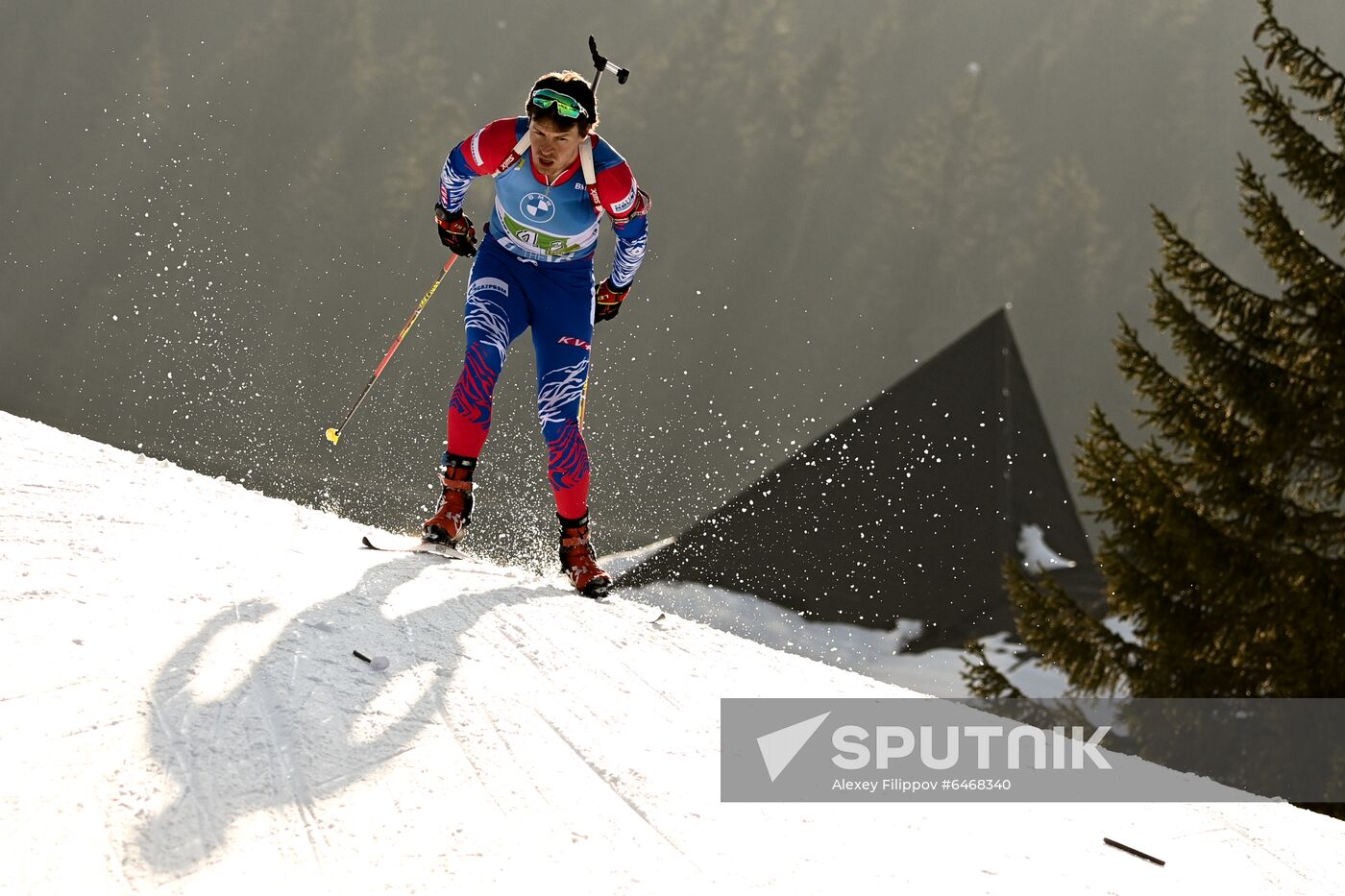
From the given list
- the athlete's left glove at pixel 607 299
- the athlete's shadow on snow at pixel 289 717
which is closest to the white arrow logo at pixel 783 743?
the athlete's shadow on snow at pixel 289 717

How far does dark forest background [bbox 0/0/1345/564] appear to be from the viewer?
178ft

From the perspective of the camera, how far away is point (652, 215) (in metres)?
56.8

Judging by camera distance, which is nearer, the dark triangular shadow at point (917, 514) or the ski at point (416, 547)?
the ski at point (416, 547)

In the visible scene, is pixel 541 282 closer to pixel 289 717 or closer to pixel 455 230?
pixel 455 230

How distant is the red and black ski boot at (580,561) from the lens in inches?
171

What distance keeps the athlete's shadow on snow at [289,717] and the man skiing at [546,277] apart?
1422mm

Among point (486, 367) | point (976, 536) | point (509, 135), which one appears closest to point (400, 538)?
point (486, 367)

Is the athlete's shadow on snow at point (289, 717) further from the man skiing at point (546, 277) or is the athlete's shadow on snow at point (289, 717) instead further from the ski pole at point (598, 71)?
the ski pole at point (598, 71)

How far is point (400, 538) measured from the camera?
4684mm

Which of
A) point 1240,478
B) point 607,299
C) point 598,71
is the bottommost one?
point 607,299

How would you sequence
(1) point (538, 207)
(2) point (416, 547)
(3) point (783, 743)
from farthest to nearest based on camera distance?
(2) point (416, 547)
(1) point (538, 207)
(3) point (783, 743)

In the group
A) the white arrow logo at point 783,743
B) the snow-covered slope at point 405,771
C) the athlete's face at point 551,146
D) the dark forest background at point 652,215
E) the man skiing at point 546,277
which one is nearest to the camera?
the snow-covered slope at point 405,771

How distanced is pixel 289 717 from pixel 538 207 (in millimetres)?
2683

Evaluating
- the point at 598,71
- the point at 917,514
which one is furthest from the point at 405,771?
the point at 917,514
